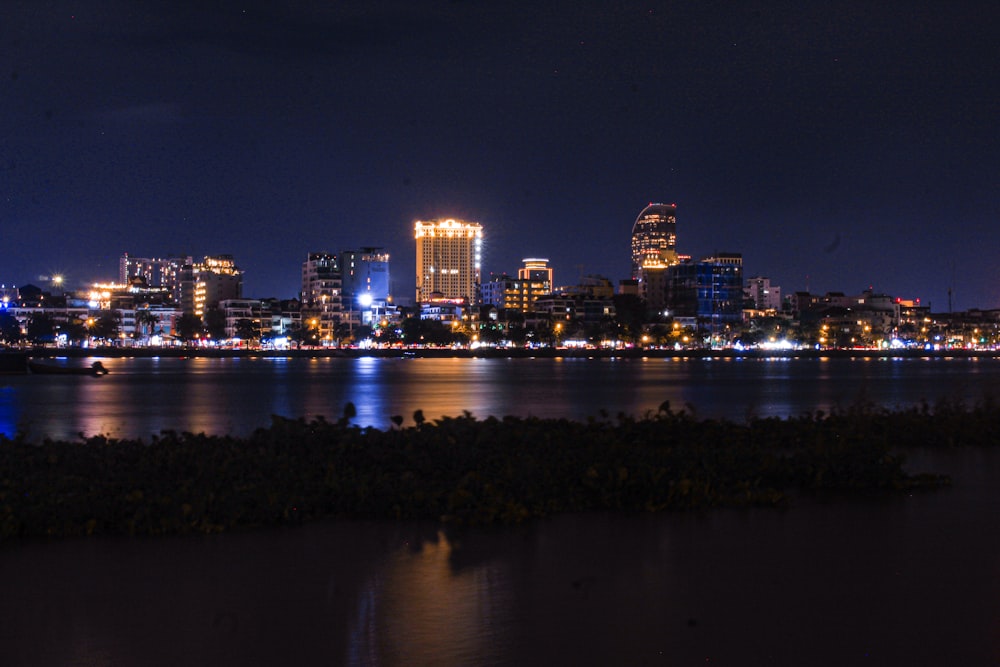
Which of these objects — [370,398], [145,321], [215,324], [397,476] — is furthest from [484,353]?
[397,476]

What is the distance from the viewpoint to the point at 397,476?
42.9 feet

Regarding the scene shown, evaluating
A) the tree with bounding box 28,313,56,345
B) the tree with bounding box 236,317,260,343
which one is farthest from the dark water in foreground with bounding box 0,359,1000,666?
the tree with bounding box 236,317,260,343

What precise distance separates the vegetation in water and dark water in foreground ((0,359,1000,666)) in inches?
16.2

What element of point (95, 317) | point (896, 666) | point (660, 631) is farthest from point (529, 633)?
point (95, 317)

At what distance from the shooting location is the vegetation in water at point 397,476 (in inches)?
444

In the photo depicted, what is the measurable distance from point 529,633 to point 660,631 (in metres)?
1.07

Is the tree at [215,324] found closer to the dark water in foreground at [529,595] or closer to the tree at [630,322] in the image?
the tree at [630,322]

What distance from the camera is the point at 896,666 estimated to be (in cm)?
711

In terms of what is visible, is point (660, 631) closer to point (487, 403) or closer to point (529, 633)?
point (529, 633)

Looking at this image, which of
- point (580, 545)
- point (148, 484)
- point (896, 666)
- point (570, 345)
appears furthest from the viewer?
point (570, 345)

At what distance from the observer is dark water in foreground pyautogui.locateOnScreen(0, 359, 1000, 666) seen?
7.36 m

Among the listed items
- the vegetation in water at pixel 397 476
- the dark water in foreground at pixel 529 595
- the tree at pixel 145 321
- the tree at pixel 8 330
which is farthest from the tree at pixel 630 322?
the dark water in foreground at pixel 529 595

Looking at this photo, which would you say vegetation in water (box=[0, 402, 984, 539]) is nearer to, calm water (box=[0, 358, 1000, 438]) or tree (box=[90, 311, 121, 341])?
calm water (box=[0, 358, 1000, 438])

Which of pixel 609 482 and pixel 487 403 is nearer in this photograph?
pixel 609 482
